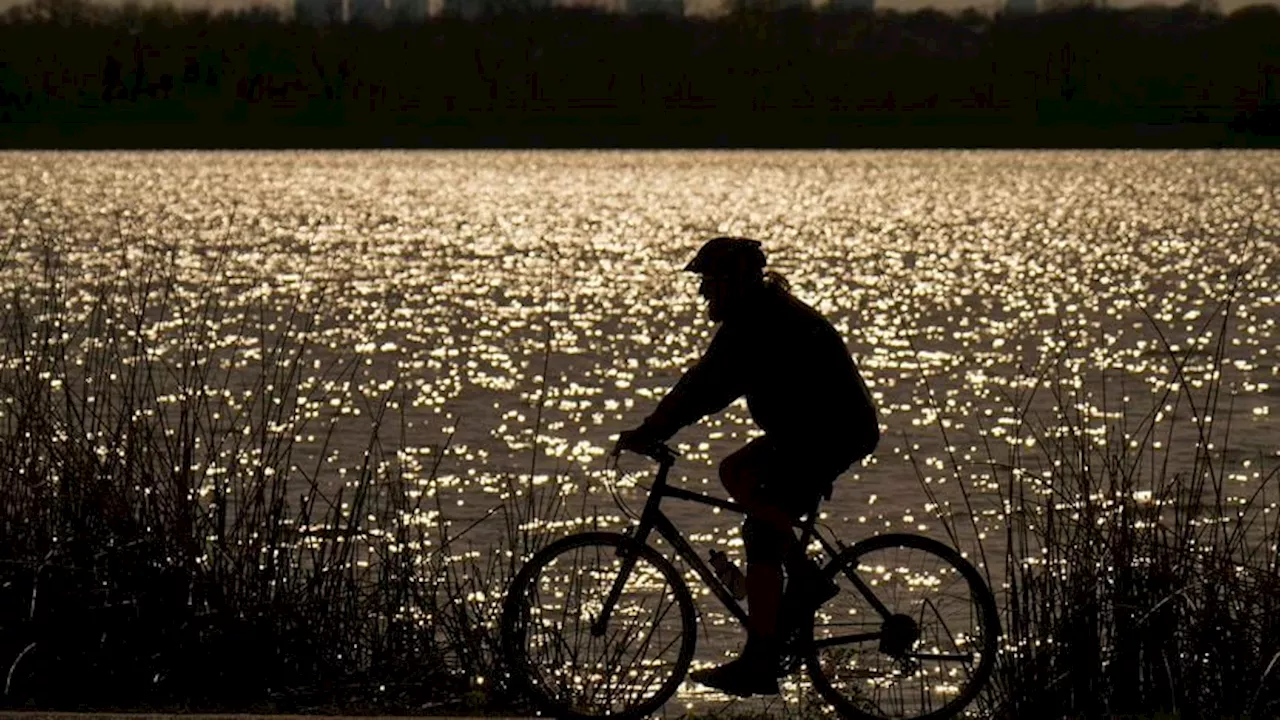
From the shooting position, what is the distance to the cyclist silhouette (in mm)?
8773

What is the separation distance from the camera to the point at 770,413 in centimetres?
890

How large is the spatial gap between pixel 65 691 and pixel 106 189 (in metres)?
156

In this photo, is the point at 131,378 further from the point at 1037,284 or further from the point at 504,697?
the point at 1037,284

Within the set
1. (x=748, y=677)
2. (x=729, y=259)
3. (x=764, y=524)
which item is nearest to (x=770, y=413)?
(x=764, y=524)

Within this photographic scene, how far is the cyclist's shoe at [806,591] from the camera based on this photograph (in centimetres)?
915

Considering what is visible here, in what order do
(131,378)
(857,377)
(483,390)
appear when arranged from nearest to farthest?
(857,377) < (131,378) < (483,390)

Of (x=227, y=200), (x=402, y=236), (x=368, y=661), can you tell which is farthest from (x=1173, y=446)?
(x=227, y=200)

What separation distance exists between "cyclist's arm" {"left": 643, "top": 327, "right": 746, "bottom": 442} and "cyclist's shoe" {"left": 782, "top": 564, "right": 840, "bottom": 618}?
77 centimetres

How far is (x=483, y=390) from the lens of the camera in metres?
38.2

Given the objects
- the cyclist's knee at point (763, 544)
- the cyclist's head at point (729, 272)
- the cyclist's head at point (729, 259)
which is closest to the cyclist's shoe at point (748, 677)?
the cyclist's knee at point (763, 544)

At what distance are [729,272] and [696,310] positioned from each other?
5049cm

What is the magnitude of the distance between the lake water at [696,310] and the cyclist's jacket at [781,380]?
5.51 feet

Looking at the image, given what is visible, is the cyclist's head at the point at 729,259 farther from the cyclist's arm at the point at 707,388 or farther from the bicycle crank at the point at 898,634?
the bicycle crank at the point at 898,634

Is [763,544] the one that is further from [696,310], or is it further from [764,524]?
[696,310]
